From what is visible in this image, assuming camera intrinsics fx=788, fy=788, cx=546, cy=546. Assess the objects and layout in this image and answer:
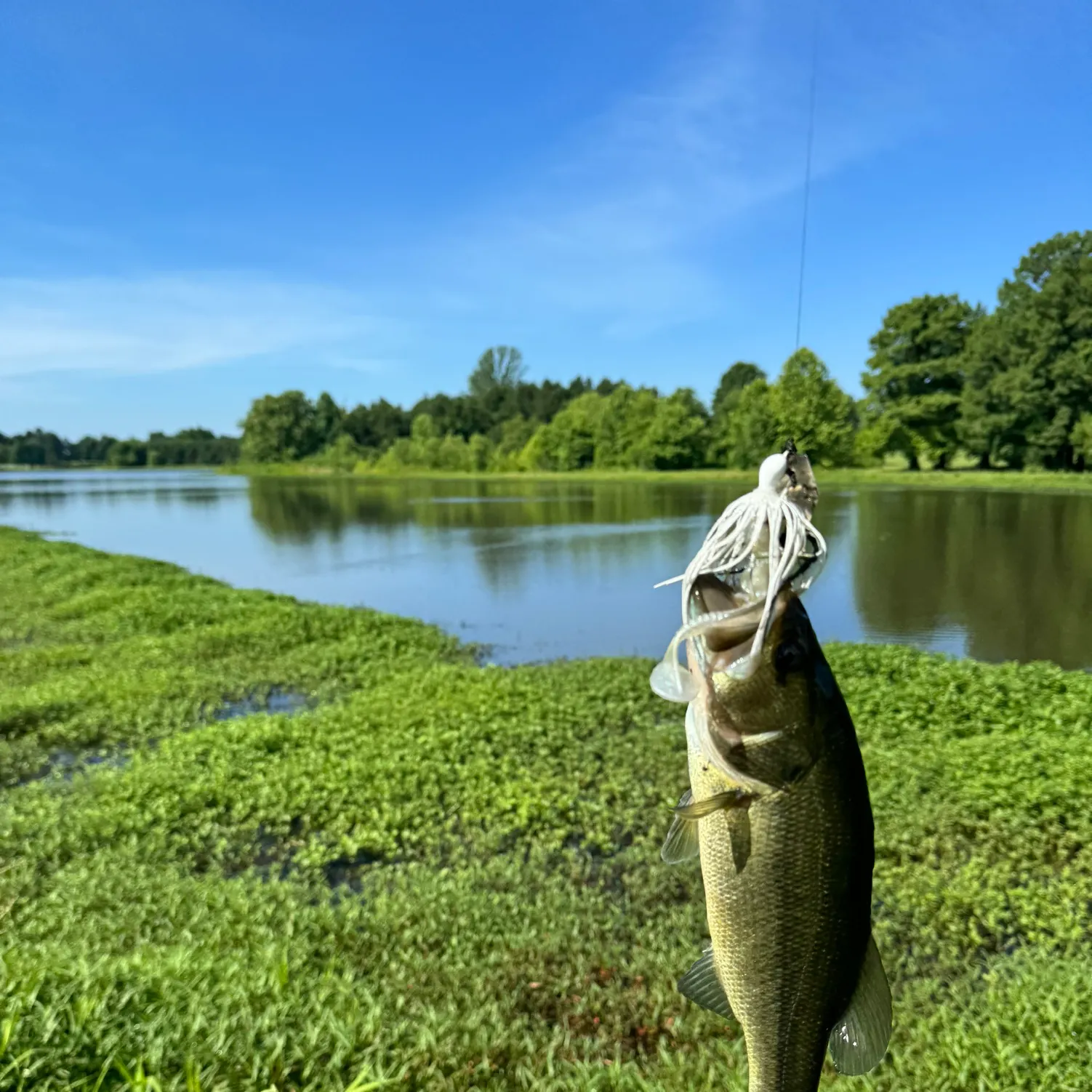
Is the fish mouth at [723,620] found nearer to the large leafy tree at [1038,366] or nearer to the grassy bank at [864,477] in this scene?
the grassy bank at [864,477]

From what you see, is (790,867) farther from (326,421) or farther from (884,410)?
(326,421)

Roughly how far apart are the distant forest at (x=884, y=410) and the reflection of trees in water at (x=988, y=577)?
355 centimetres

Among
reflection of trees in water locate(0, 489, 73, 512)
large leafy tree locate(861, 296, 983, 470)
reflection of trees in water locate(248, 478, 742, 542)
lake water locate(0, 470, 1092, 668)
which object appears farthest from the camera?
reflection of trees in water locate(0, 489, 73, 512)

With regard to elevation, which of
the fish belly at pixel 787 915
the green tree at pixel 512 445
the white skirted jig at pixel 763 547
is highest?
the green tree at pixel 512 445

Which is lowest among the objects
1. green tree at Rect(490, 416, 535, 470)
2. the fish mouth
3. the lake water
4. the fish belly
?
the lake water

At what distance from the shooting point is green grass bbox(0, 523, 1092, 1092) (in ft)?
9.06

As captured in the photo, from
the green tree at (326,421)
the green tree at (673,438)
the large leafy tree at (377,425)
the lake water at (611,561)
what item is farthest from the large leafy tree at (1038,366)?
the green tree at (326,421)

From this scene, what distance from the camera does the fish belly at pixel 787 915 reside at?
110 centimetres

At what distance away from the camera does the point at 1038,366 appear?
36250 mm

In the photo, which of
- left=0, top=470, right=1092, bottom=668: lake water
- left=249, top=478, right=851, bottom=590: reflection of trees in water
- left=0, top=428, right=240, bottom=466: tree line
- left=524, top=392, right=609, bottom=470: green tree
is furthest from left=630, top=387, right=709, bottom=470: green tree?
left=0, top=428, right=240, bottom=466: tree line

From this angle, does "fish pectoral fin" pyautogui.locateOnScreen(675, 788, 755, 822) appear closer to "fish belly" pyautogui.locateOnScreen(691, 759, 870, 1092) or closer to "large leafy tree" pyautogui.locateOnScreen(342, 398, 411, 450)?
"fish belly" pyautogui.locateOnScreen(691, 759, 870, 1092)

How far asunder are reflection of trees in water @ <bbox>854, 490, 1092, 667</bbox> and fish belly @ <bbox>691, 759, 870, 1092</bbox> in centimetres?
1056

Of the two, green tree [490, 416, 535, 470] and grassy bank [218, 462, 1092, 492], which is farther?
green tree [490, 416, 535, 470]

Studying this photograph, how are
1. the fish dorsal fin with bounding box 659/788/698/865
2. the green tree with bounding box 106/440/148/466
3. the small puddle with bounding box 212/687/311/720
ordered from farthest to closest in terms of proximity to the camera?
the green tree with bounding box 106/440/148/466, the small puddle with bounding box 212/687/311/720, the fish dorsal fin with bounding box 659/788/698/865
